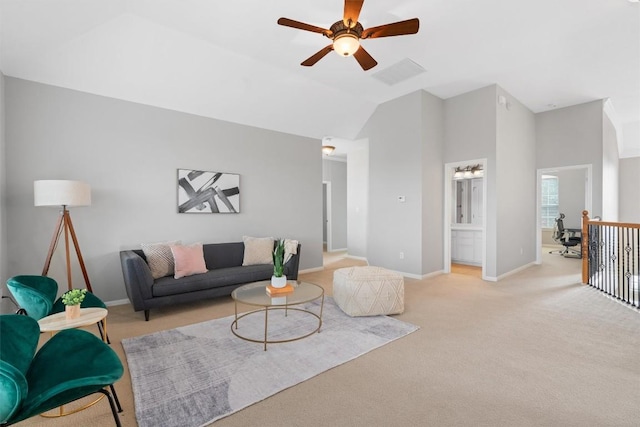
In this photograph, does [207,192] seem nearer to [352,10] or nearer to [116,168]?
[116,168]

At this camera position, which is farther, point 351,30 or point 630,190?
point 630,190

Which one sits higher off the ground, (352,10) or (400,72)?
(400,72)

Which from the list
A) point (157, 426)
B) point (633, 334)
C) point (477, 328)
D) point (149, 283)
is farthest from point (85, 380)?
point (633, 334)

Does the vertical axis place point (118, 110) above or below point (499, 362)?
above

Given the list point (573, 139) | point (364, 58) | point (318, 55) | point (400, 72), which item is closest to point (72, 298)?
point (318, 55)

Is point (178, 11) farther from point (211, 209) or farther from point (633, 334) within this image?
point (633, 334)

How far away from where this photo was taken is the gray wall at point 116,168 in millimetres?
3432

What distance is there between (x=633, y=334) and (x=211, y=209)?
526 cm

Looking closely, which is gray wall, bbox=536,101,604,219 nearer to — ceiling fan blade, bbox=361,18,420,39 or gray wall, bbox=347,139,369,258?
gray wall, bbox=347,139,369,258

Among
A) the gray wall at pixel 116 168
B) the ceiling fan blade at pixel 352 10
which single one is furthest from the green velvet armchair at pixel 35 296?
the ceiling fan blade at pixel 352 10

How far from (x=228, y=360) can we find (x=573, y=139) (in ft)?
24.3

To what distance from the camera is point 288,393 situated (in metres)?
2.04

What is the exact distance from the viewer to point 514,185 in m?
5.74

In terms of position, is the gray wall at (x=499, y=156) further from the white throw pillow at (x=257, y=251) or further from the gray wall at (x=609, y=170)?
the white throw pillow at (x=257, y=251)
